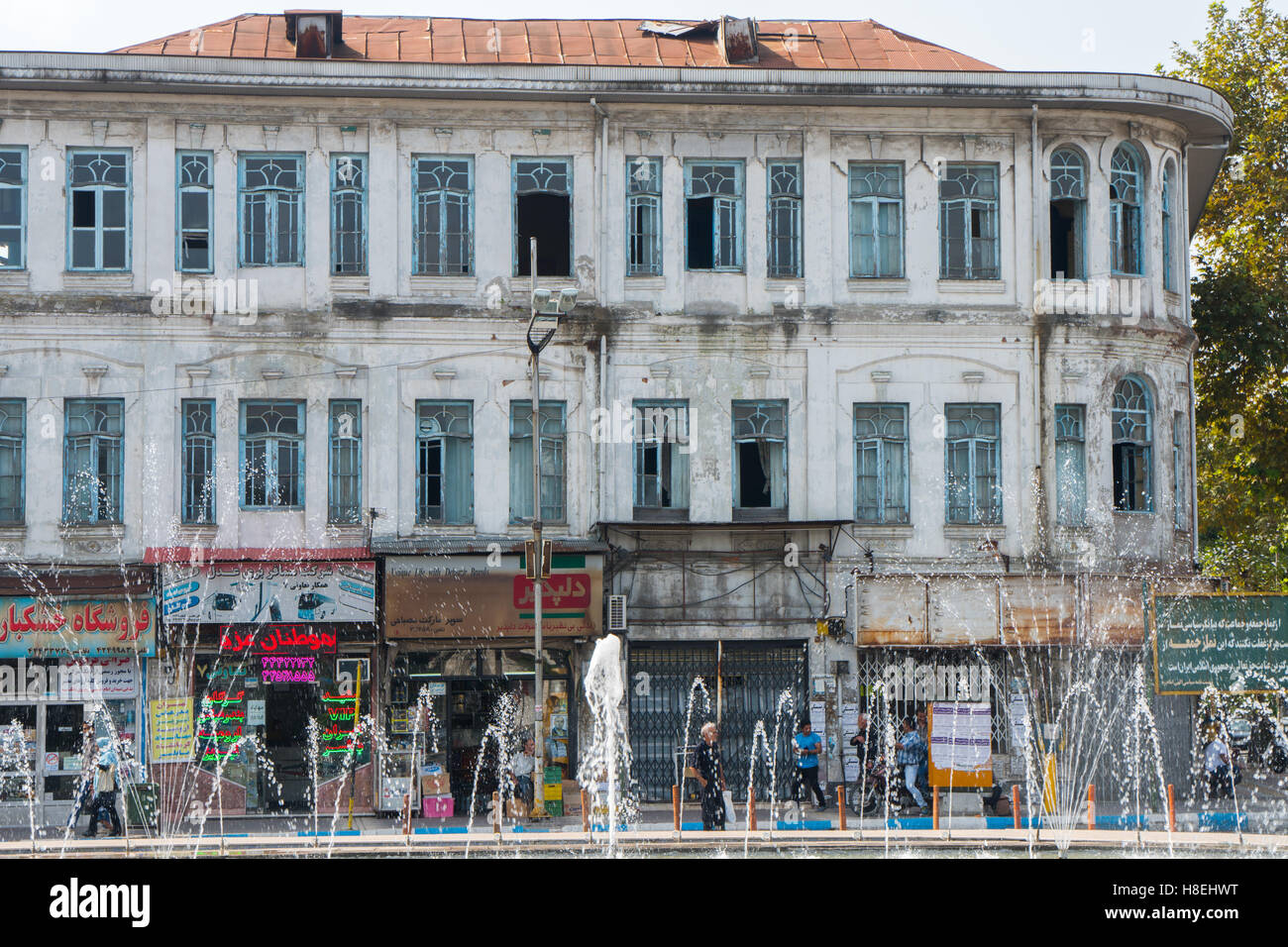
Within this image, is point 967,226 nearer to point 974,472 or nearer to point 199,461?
point 974,472

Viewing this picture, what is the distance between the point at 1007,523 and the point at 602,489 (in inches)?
260

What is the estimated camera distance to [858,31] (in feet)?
104

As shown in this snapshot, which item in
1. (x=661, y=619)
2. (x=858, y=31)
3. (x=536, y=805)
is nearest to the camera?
(x=536, y=805)

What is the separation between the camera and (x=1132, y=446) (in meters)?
28.6

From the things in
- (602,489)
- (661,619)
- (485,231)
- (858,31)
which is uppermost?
(858,31)

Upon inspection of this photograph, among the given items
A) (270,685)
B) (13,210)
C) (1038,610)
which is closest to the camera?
(270,685)

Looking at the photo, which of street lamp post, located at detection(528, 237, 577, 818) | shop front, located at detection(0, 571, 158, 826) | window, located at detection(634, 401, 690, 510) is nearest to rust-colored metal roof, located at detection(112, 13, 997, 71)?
street lamp post, located at detection(528, 237, 577, 818)

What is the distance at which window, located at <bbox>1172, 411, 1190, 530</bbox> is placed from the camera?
28828 millimetres

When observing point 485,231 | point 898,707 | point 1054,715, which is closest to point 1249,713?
point 1054,715

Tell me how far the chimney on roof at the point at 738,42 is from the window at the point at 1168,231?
7287mm

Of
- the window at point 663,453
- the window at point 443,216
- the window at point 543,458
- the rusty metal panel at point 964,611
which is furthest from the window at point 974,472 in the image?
the window at point 443,216

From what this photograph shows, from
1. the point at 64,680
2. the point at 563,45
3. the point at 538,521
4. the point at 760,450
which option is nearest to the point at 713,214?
the point at 760,450

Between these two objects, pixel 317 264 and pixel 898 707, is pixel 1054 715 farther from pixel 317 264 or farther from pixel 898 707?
pixel 317 264

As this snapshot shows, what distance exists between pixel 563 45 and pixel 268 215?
6.20 meters
